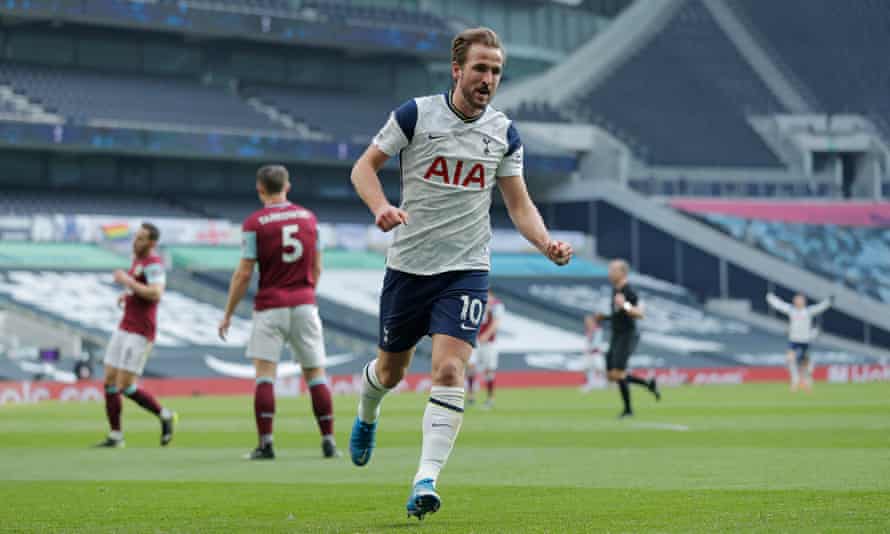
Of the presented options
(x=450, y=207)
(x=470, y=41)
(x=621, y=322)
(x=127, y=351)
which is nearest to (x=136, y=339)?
(x=127, y=351)

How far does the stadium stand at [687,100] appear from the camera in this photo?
62188mm

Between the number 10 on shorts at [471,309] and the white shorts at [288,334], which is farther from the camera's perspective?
the white shorts at [288,334]

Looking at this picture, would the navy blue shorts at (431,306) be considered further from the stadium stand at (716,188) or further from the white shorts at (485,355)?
the stadium stand at (716,188)

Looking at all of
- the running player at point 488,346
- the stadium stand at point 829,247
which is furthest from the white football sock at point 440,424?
the stadium stand at point 829,247

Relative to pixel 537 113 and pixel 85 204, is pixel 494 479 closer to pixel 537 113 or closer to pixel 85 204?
pixel 85 204

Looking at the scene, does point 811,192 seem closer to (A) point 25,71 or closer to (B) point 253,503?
(A) point 25,71

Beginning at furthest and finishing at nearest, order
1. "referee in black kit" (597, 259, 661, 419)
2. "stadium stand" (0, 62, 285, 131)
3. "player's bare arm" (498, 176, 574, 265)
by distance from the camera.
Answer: "stadium stand" (0, 62, 285, 131), "referee in black kit" (597, 259, 661, 419), "player's bare arm" (498, 176, 574, 265)

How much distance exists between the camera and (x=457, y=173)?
28.5 feet

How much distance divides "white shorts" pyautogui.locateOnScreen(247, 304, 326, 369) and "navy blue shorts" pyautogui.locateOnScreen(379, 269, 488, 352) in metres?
3.78

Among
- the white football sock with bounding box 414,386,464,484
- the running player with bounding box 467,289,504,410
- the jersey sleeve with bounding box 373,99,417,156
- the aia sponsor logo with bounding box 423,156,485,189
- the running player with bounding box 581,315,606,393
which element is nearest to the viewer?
the white football sock with bounding box 414,386,464,484

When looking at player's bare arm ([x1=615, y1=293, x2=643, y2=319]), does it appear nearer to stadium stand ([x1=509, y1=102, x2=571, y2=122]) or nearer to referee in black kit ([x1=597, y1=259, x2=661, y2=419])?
referee in black kit ([x1=597, y1=259, x2=661, y2=419])

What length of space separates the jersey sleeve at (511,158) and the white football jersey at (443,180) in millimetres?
96

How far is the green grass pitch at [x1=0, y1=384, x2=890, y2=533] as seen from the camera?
7.95 metres

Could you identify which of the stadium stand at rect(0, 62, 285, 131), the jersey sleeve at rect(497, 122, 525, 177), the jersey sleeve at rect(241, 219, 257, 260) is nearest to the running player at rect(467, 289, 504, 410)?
the jersey sleeve at rect(241, 219, 257, 260)
